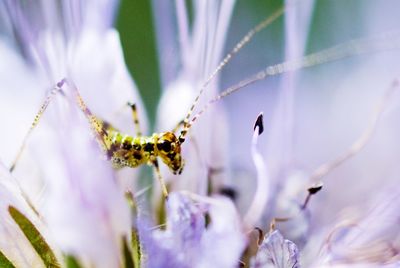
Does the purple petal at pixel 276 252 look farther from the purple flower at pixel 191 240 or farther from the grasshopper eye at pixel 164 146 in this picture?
the grasshopper eye at pixel 164 146

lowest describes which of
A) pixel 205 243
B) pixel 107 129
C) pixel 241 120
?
pixel 205 243

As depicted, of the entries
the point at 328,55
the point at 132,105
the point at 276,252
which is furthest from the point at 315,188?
the point at 328,55

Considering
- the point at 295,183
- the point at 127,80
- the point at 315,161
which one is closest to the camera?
the point at 127,80

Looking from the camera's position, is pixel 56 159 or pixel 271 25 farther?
pixel 271 25

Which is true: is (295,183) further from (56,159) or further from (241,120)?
(56,159)

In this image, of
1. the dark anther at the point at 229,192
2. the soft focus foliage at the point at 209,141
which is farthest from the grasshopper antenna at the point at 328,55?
the dark anther at the point at 229,192

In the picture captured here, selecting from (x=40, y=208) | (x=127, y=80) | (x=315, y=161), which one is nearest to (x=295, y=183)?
(x=315, y=161)

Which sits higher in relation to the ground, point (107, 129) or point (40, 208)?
point (107, 129)
